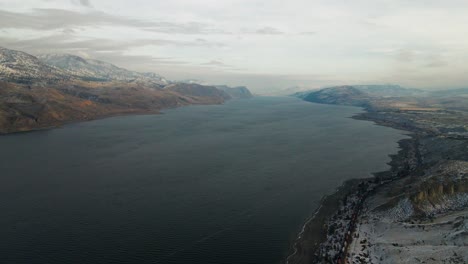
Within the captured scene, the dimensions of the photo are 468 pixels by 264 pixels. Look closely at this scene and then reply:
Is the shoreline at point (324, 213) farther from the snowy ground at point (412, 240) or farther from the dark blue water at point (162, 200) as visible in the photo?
the snowy ground at point (412, 240)

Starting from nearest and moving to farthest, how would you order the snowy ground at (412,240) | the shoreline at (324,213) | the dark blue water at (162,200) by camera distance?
the snowy ground at (412,240)
the shoreline at (324,213)
the dark blue water at (162,200)

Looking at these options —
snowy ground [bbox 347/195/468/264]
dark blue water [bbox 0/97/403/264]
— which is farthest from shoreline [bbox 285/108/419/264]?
snowy ground [bbox 347/195/468/264]

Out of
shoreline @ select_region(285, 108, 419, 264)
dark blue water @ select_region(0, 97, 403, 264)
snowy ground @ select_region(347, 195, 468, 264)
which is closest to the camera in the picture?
snowy ground @ select_region(347, 195, 468, 264)

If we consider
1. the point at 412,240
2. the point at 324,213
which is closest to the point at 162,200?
the point at 324,213

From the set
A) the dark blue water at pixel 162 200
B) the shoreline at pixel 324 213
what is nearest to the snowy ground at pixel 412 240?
the shoreline at pixel 324 213

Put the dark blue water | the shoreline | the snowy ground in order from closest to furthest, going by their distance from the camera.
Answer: the snowy ground, the shoreline, the dark blue water

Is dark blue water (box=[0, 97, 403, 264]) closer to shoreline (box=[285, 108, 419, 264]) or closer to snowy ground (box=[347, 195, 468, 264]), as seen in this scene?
shoreline (box=[285, 108, 419, 264])

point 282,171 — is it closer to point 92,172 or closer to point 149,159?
point 149,159

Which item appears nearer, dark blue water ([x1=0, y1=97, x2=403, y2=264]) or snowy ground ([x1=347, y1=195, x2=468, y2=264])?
snowy ground ([x1=347, y1=195, x2=468, y2=264])
